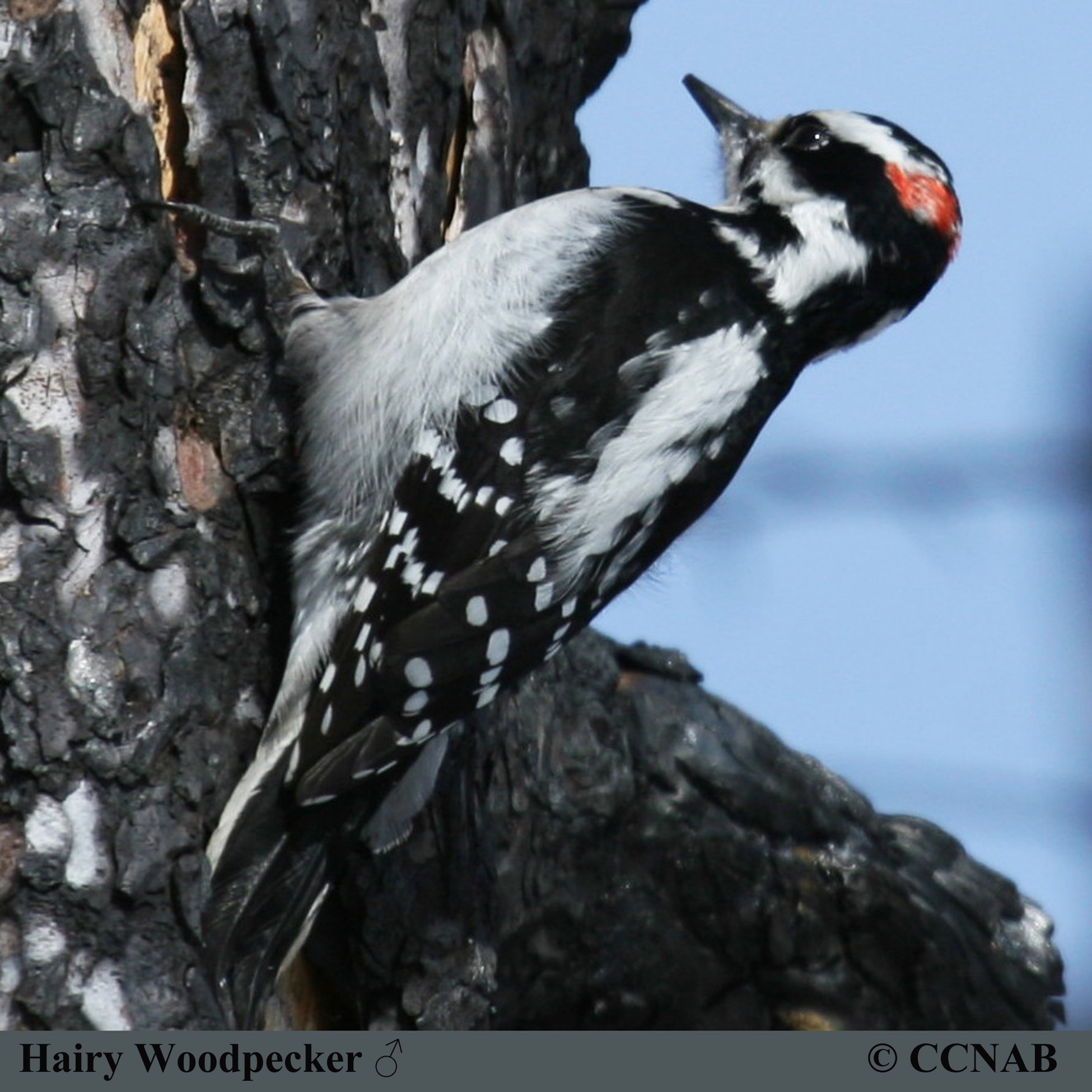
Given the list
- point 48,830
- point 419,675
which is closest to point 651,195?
point 419,675

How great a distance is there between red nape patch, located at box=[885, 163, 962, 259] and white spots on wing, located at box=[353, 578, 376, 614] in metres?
1.10

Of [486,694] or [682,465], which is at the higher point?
[682,465]

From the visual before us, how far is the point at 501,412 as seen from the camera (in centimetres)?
251

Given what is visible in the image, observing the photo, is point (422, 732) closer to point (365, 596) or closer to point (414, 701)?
point (414, 701)

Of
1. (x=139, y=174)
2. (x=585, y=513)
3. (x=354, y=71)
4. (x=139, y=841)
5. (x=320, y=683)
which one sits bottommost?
(x=139, y=841)

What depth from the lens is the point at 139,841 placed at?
7.16 feet

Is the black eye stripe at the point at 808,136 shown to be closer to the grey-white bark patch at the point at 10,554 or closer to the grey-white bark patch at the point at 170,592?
the grey-white bark patch at the point at 170,592

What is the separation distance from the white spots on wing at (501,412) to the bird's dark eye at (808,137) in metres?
0.82

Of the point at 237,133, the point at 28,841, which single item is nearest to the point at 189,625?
the point at 28,841

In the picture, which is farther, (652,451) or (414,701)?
(652,451)

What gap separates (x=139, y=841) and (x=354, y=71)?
1163mm

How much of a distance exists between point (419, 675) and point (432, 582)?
0.43ft

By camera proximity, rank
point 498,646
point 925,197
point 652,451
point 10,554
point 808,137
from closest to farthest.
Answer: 1. point 10,554
2. point 498,646
3. point 652,451
4. point 925,197
5. point 808,137

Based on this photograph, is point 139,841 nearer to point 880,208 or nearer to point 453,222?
point 453,222
